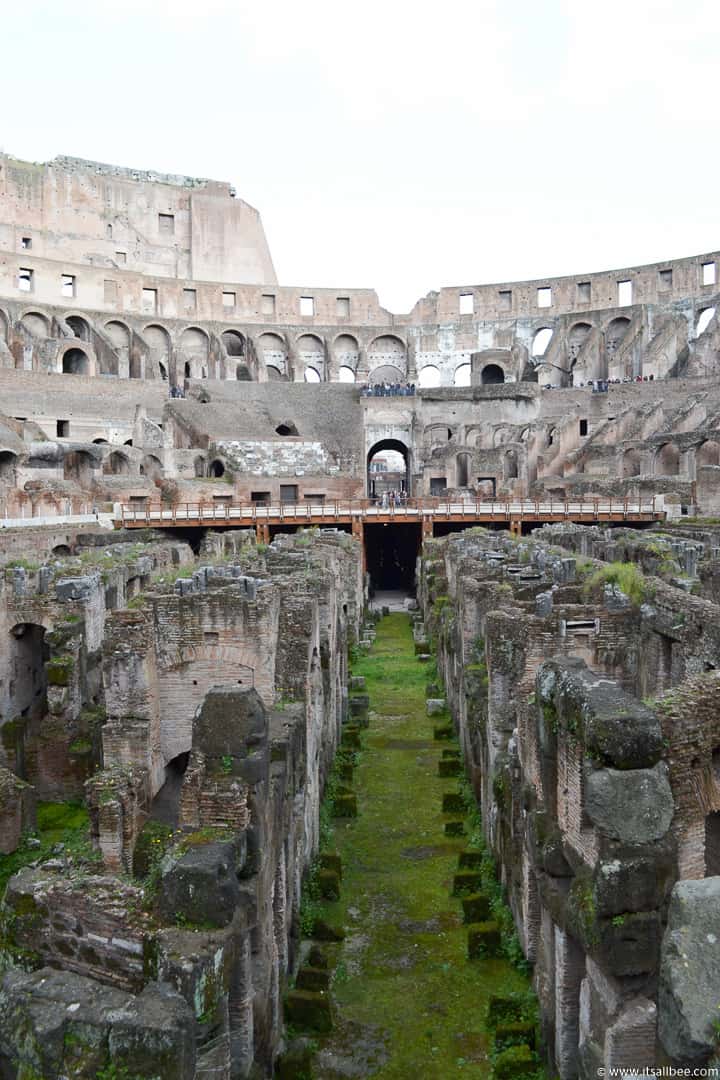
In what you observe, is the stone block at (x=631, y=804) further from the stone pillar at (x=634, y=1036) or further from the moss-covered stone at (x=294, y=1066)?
the moss-covered stone at (x=294, y=1066)

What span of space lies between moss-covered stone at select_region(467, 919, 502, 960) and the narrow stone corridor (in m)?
0.08

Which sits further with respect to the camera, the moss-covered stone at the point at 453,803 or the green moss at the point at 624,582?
the moss-covered stone at the point at 453,803

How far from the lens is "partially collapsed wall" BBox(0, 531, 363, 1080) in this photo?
12.0ft

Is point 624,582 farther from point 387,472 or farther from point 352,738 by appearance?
point 387,472

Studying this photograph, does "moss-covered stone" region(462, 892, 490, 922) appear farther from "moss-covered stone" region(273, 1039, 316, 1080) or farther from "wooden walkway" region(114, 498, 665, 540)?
"wooden walkway" region(114, 498, 665, 540)

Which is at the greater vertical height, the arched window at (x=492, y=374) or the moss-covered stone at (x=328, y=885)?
the arched window at (x=492, y=374)

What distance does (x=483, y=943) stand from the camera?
7.71 meters

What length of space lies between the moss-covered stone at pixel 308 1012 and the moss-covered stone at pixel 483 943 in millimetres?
1542

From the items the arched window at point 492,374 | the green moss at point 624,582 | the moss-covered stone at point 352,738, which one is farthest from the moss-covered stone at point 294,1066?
the arched window at point 492,374

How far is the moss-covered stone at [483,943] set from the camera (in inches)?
303

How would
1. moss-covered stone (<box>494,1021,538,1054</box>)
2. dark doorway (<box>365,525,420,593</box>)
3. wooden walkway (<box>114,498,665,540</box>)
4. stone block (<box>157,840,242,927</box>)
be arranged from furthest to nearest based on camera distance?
dark doorway (<box>365,525,420,593</box>), wooden walkway (<box>114,498,665,540</box>), moss-covered stone (<box>494,1021,538,1054</box>), stone block (<box>157,840,242,927</box>)

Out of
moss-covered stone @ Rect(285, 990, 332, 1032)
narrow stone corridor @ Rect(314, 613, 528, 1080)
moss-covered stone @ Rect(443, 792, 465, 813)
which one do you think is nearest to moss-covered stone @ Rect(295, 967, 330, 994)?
narrow stone corridor @ Rect(314, 613, 528, 1080)

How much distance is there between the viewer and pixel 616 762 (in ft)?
15.7

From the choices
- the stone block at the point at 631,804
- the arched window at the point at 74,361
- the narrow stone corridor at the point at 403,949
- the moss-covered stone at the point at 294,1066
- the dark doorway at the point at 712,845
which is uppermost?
the arched window at the point at 74,361
